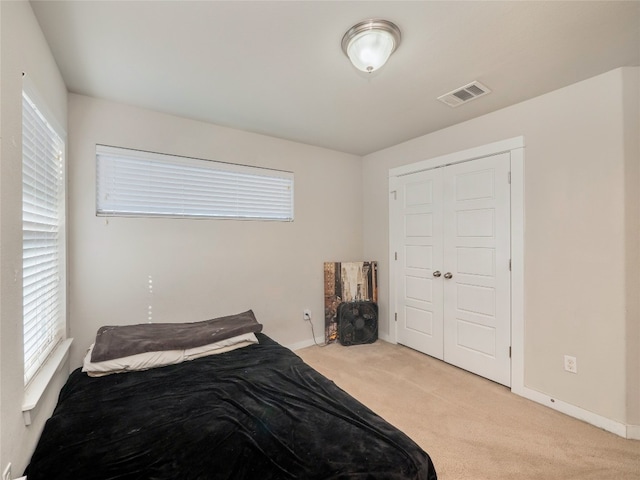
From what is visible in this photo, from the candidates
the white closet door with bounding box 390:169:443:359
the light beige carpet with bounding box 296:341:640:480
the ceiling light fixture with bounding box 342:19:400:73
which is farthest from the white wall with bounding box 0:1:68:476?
the white closet door with bounding box 390:169:443:359

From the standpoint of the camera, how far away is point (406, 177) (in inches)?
137

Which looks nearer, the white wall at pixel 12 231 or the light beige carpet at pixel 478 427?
the white wall at pixel 12 231

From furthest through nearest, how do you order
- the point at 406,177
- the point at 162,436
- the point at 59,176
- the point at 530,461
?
the point at 406,177 → the point at 59,176 → the point at 530,461 → the point at 162,436

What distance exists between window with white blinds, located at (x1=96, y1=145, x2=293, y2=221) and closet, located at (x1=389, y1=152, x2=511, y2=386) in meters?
1.47

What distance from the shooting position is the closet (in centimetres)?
264

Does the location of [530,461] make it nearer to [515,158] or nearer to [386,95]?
[515,158]

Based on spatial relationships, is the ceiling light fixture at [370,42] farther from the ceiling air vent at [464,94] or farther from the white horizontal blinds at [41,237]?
the white horizontal blinds at [41,237]

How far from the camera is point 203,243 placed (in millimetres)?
2855

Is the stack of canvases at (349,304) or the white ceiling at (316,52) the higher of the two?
the white ceiling at (316,52)

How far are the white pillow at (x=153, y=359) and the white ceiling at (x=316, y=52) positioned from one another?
1.97m

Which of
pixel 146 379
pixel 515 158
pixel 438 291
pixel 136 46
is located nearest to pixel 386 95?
pixel 515 158

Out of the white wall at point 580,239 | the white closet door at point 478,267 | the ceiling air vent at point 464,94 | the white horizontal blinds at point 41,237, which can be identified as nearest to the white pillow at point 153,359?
the white horizontal blinds at point 41,237

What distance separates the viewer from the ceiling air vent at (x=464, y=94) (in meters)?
2.20

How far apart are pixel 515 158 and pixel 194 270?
307 cm
